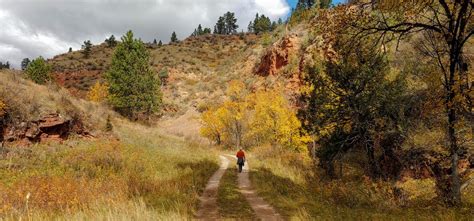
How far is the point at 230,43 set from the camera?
5896 inches

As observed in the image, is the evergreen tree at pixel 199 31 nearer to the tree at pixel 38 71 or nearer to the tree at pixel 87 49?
the tree at pixel 87 49

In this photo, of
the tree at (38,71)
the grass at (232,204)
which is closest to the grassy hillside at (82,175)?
the grass at (232,204)

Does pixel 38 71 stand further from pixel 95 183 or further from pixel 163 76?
pixel 95 183

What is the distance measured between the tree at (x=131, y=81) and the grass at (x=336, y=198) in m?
25.2

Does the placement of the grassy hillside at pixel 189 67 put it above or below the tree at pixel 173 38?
below

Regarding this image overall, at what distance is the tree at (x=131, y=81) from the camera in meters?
45.6

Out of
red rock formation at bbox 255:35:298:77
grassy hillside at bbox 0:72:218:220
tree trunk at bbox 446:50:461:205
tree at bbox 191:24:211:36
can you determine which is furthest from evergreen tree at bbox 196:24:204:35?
tree trunk at bbox 446:50:461:205

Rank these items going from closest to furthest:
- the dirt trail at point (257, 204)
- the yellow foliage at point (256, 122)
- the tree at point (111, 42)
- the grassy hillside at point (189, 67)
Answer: the dirt trail at point (257, 204) → the yellow foliage at point (256, 122) → the grassy hillside at point (189, 67) → the tree at point (111, 42)

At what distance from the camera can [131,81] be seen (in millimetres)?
45906

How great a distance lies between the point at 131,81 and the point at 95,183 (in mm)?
34736

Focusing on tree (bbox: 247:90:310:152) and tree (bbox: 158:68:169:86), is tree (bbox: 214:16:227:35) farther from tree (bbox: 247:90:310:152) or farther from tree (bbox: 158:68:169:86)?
tree (bbox: 247:90:310:152)

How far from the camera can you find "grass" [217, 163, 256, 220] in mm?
10758

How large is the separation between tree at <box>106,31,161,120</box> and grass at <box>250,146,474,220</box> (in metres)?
25.2

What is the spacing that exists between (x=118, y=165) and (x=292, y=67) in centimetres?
4515
